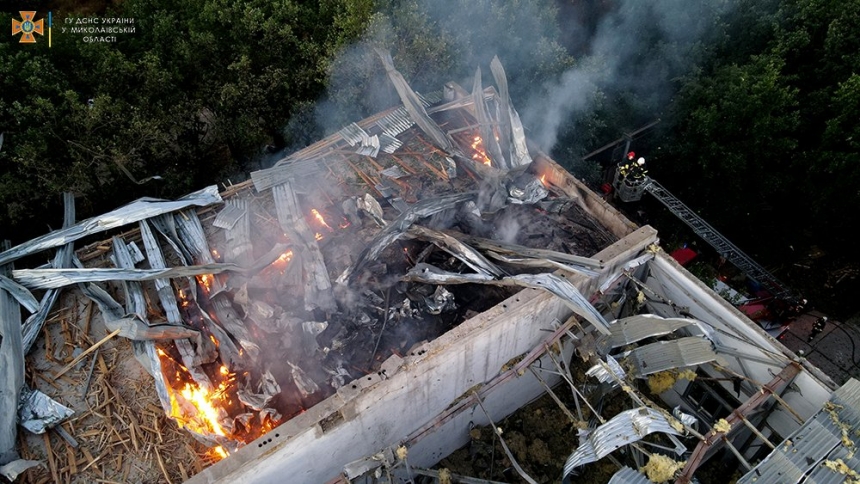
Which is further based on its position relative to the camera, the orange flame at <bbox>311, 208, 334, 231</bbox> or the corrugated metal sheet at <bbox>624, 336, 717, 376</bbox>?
the orange flame at <bbox>311, 208, 334, 231</bbox>

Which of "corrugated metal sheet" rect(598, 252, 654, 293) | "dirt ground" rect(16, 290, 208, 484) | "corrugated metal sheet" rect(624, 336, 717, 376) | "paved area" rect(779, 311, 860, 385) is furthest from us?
"paved area" rect(779, 311, 860, 385)

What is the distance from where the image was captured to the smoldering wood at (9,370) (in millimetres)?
8781

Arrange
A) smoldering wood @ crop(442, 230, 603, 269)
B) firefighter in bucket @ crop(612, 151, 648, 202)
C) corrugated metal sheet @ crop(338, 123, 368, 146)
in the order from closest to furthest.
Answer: smoldering wood @ crop(442, 230, 603, 269), corrugated metal sheet @ crop(338, 123, 368, 146), firefighter in bucket @ crop(612, 151, 648, 202)

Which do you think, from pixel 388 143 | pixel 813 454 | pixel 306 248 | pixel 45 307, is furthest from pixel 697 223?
pixel 45 307

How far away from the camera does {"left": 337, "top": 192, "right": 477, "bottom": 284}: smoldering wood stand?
1149 cm

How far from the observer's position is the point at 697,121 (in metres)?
22.3

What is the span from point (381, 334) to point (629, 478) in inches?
205

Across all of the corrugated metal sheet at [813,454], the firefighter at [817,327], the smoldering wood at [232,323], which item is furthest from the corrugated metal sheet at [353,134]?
the firefighter at [817,327]

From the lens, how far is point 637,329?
35.0ft

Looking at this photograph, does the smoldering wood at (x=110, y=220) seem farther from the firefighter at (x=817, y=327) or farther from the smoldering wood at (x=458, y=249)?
the firefighter at (x=817, y=327)

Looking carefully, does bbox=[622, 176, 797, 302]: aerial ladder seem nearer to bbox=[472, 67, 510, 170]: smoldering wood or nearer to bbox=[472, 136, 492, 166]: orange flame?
bbox=[472, 136, 492, 166]: orange flame

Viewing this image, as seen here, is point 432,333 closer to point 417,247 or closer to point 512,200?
point 417,247

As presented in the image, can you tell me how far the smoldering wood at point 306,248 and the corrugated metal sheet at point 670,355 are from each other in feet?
21.0

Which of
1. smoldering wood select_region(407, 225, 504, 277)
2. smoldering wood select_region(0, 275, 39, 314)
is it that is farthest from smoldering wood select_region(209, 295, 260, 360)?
smoldering wood select_region(407, 225, 504, 277)
